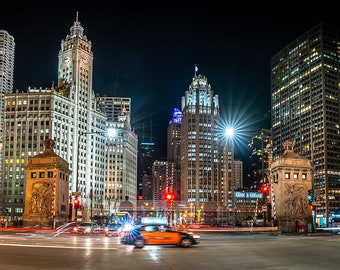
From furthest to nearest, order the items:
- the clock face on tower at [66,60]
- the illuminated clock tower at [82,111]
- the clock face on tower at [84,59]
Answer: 1. the clock face on tower at [84,59]
2. the clock face on tower at [66,60]
3. the illuminated clock tower at [82,111]

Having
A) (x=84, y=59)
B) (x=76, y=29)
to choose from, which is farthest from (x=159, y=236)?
(x=76, y=29)

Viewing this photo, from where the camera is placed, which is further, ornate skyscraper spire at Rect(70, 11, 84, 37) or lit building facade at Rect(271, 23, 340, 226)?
lit building facade at Rect(271, 23, 340, 226)

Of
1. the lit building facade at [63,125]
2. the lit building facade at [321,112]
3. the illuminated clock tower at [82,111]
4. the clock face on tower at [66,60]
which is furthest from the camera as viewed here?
the lit building facade at [321,112]

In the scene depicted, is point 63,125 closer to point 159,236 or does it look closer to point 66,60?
point 66,60

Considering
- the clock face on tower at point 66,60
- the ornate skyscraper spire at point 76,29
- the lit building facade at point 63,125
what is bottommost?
the lit building facade at point 63,125

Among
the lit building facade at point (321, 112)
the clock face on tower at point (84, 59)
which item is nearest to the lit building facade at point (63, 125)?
the clock face on tower at point (84, 59)

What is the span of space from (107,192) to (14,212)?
171 ft

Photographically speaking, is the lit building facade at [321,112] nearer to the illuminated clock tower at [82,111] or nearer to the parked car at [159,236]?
the illuminated clock tower at [82,111]

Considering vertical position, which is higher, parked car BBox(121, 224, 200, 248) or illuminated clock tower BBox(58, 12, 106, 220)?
illuminated clock tower BBox(58, 12, 106, 220)

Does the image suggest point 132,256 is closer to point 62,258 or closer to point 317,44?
point 62,258

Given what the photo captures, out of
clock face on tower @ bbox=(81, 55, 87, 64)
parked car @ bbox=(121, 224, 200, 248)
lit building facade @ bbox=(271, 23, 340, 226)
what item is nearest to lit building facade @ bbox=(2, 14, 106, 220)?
clock face on tower @ bbox=(81, 55, 87, 64)

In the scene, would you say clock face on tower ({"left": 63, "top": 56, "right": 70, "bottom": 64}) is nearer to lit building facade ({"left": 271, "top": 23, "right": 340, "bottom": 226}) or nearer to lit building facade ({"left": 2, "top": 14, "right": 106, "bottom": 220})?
lit building facade ({"left": 2, "top": 14, "right": 106, "bottom": 220})

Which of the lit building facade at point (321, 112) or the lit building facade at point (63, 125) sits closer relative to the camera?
the lit building facade at point (63, 125)

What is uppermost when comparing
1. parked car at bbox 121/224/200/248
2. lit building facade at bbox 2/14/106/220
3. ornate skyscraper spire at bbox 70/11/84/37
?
Answer: ornate skyscraper spire at bbox 70/11/84/37
